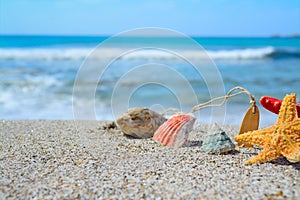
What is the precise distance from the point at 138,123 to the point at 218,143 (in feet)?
3.39

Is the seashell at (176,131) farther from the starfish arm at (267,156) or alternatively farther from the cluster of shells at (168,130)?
the starfish arm at (267,156)

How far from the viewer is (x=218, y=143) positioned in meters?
2.95

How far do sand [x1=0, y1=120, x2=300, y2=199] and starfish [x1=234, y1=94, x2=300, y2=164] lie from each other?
4.3 inches

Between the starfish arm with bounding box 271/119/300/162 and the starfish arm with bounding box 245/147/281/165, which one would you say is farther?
the starfish arm with bounding box 245/147/281/165

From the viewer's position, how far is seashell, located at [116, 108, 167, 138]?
367 cm

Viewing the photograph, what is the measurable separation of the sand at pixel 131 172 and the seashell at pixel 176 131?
93 mm

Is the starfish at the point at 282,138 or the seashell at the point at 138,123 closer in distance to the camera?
the starfish at the point at 282,138

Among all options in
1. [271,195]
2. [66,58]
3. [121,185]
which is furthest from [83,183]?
[66,58]

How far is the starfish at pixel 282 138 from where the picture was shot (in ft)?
8.05

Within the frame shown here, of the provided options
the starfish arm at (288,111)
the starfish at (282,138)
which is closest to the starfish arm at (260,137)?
the starfish at (282,138)

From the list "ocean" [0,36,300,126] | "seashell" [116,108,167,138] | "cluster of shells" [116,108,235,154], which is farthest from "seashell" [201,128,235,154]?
"seashell" [116,108,167,138]

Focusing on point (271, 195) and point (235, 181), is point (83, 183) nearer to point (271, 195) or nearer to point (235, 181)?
point (235, 181)

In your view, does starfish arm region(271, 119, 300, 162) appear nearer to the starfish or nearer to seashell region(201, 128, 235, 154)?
the starfish

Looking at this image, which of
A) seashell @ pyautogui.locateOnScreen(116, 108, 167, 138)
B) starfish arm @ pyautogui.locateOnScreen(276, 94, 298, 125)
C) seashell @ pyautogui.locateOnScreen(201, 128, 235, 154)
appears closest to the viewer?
starfish arm @ pyautogui.locateOnScreen(276, 94, 298, 125)
